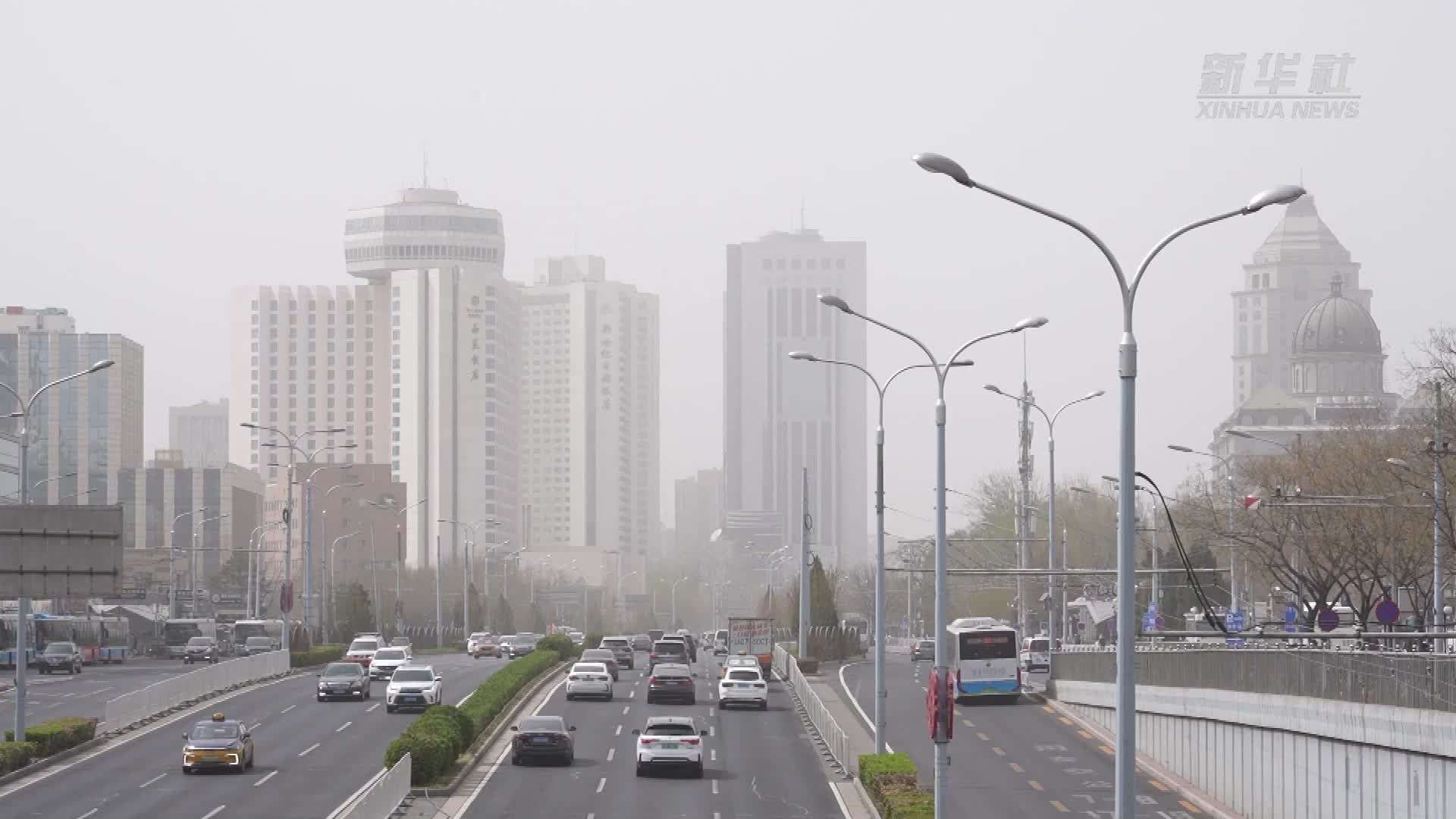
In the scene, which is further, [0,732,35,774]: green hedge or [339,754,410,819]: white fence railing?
[0,732,35,774]: green hedge

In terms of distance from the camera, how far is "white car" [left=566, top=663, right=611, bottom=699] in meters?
70.2

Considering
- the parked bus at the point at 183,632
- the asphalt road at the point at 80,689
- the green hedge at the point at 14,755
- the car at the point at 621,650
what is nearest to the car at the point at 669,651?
the car at the point at 621,650

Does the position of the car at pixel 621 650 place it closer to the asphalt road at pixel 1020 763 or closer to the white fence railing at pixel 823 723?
the white fence railing at pixel 823 723

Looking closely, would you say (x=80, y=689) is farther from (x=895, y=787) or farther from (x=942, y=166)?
(x=942, y=166)

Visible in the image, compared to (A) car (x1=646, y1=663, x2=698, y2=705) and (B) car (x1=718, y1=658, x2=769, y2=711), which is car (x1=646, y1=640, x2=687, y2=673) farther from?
(B) car (x1=718, y1=658, x2=769, y2=711)

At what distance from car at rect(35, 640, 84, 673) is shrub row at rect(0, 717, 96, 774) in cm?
3703

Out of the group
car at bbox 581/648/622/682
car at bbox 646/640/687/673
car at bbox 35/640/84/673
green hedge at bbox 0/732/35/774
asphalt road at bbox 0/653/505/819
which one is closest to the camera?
asphalt road at bbox 0/653/505/819

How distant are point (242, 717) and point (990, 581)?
72647 millimetres

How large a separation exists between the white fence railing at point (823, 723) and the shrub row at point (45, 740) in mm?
19198

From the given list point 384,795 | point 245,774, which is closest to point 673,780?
point 245,774

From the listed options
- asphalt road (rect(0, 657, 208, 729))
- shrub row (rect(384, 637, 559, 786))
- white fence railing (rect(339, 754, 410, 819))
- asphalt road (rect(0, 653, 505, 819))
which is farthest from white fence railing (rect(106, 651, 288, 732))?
white fence railing (rect(339, 754, 410, 819))

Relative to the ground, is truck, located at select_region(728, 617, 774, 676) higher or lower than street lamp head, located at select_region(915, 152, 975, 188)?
lower

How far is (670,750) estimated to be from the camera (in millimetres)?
49062

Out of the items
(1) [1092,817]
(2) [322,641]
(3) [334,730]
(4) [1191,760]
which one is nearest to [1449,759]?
(1) [1092,817]
